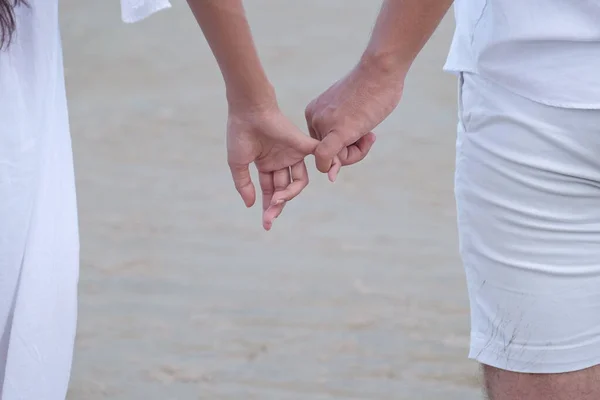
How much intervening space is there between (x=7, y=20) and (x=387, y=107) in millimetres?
788

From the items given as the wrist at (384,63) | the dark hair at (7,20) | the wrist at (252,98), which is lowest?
the wrist at (252,98)

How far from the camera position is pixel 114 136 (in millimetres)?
4918

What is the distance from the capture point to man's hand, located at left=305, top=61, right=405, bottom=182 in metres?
1.93

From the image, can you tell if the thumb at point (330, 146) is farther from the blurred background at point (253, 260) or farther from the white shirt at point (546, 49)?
the blurred background at point (253, 260)

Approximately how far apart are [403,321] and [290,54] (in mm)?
3102

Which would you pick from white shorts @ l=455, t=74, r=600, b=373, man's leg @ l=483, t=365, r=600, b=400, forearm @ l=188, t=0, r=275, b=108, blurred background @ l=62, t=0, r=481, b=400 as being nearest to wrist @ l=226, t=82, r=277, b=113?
forearm @ l=188, t=0, r=275, b=108

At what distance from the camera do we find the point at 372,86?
1941mm

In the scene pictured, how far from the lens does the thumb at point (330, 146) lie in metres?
1.99

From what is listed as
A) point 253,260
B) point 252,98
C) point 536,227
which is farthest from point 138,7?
point 253,260

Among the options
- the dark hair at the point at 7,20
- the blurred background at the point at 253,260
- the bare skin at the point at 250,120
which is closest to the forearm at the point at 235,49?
the bare skin at the point at 250,120

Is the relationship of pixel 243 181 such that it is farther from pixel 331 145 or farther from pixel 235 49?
pixel 235 49

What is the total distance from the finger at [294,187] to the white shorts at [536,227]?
461 millimetres

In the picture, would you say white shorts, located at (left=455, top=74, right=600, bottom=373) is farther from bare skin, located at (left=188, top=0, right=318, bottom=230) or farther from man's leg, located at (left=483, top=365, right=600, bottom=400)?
bare skin, located at (left=188, top=0, right=318, bottom=230)

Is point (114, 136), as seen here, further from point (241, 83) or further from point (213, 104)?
point (241, 83)
